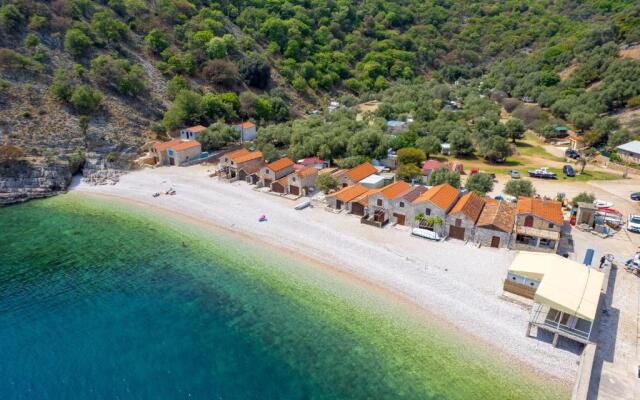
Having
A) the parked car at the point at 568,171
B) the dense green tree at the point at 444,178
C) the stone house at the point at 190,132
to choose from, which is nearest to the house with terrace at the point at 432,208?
the dense green tree at the point at 444,178

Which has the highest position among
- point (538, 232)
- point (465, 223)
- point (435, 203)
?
point (435, 203)

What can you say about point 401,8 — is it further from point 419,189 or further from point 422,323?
point 422,323

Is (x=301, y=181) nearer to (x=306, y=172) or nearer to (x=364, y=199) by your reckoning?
(x=306, y=172)

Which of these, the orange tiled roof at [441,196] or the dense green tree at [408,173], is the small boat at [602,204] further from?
the dense green tree at [408,173]

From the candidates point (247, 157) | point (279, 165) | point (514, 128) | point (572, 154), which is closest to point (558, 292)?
point (279, 165)

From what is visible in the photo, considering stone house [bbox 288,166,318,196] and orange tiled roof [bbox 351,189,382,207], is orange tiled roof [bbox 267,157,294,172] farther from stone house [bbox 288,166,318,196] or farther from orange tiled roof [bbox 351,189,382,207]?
orange tiled roof [bbox 351,189,382,207]

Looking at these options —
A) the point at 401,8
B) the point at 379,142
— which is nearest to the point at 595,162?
the point at 379,142
